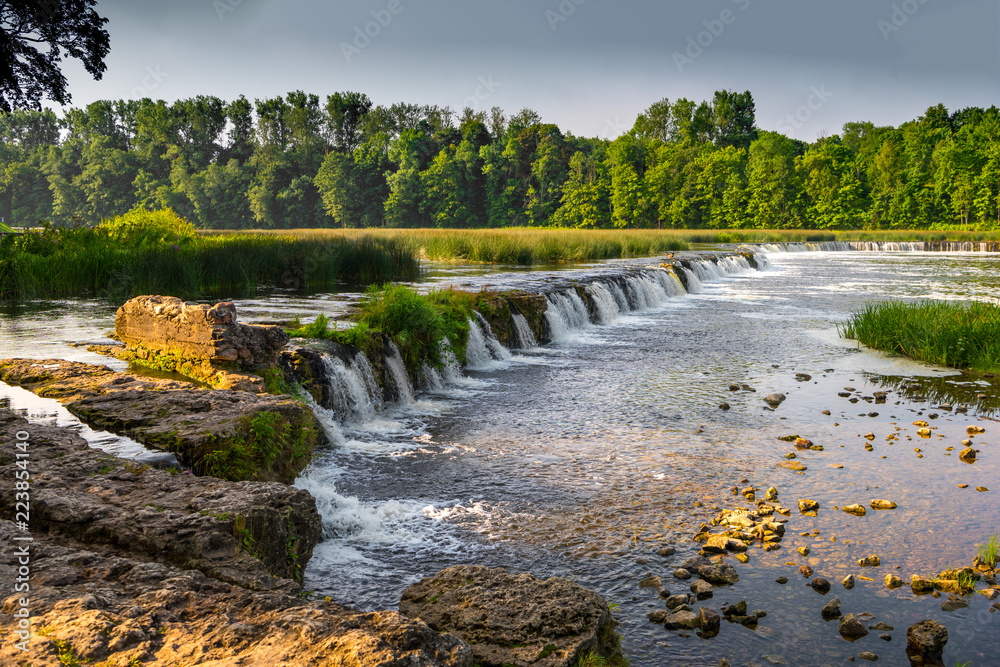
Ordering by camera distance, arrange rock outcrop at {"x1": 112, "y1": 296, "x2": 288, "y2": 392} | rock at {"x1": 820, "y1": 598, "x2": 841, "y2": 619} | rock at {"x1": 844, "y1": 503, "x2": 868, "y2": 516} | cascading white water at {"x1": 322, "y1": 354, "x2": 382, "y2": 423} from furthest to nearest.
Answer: cascading white water at {"x1": 322, "y1": 354, "x2": 382, "y2": 423}
rock outcrop at {"x1": 112, "y1": 296, "x2": 288, "y2": 392}
rock at {"x1": 844, "y1": 503, "x2": 868, "y2": 516}
rock at {"x1": 820, "y1": 598, "x2": 841, "y2": 619}

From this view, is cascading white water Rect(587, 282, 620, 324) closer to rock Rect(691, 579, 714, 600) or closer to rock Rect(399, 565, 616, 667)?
rock Rect(691, 579, 714, 600)

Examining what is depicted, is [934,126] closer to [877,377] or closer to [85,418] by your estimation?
[877,377]

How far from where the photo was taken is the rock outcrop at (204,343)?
6.80m

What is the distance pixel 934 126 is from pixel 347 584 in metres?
96.7

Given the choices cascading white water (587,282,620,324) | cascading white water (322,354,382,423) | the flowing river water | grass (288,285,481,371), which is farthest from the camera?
cascading white water (587,282,620,324)

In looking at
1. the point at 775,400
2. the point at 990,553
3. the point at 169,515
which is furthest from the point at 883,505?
the point at 169,515

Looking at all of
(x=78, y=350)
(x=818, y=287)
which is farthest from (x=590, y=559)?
(x=818, y=287)

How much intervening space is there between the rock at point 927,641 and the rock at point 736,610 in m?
0.81

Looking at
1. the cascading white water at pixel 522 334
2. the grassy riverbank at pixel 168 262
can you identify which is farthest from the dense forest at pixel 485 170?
the cascading white water at pixel 522 334

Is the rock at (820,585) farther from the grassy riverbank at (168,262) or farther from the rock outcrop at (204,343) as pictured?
the grassy riverbank at (168,262)

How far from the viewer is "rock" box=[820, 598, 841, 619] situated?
12.6 ft

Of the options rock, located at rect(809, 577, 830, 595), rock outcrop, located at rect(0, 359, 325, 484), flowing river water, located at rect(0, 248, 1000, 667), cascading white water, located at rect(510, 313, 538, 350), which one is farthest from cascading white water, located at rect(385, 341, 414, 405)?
rock, located at rect(809, 577, 830, 595)

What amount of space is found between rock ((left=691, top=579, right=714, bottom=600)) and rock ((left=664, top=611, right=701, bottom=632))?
0.28 meters

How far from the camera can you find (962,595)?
159 inches
